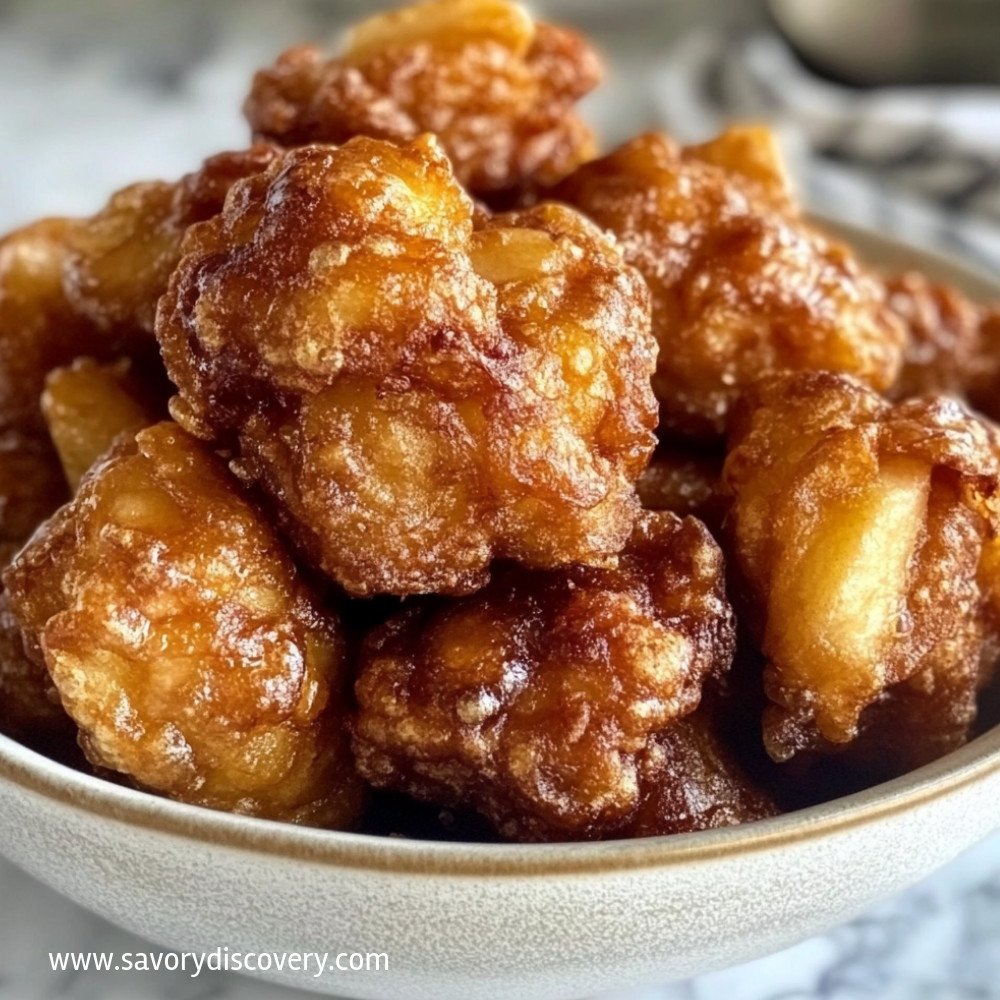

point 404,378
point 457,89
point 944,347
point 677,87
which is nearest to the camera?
point 404,378

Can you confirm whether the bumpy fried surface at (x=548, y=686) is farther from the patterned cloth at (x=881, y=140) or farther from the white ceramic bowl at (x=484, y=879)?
the patterned cloth at (x=881, y=140)

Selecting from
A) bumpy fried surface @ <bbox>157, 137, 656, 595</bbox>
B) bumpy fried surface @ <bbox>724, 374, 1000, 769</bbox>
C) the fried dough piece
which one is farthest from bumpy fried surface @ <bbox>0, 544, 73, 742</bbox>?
the fried dough piece

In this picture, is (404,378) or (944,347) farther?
(944,347)

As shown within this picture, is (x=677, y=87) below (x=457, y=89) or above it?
below

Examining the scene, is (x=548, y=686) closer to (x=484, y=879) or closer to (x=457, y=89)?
(x=484, y=879)

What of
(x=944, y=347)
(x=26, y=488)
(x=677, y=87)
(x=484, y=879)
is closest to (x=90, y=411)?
(x=26, y=488)

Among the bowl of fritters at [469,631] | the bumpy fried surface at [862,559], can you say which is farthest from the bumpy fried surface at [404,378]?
the bumpy fried surface at [862,559]

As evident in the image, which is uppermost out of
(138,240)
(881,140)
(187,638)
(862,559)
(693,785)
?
(138,240)
